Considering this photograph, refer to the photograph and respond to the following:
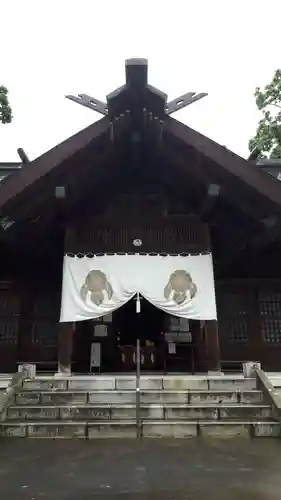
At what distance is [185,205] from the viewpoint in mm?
10586

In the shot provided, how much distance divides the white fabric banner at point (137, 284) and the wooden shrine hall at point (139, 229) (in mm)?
292

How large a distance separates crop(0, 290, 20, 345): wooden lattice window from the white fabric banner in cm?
250

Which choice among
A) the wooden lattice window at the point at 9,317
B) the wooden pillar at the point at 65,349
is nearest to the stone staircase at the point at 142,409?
the wooden pillar at the point at 65,349

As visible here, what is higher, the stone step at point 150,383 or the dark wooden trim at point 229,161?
the dark wooden trim at point 229,161

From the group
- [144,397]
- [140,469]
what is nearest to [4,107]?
[144,397]

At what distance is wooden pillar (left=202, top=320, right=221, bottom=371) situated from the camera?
9039 mm

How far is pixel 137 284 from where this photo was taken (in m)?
9.41

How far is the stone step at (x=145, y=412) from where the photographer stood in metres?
7.00

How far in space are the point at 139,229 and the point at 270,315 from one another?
4.33 meters

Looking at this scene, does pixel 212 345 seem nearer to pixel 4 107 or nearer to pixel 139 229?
pixel 139 229

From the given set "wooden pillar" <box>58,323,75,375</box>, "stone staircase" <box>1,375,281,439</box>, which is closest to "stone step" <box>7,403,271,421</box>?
"stone staircase" <box>1,375,281,439</box>

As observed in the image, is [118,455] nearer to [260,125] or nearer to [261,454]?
[261,454]

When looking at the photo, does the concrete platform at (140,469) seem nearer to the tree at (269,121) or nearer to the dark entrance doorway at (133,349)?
the dark entrance doorway at (133,349)

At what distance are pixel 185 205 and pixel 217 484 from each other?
7.27 metres
